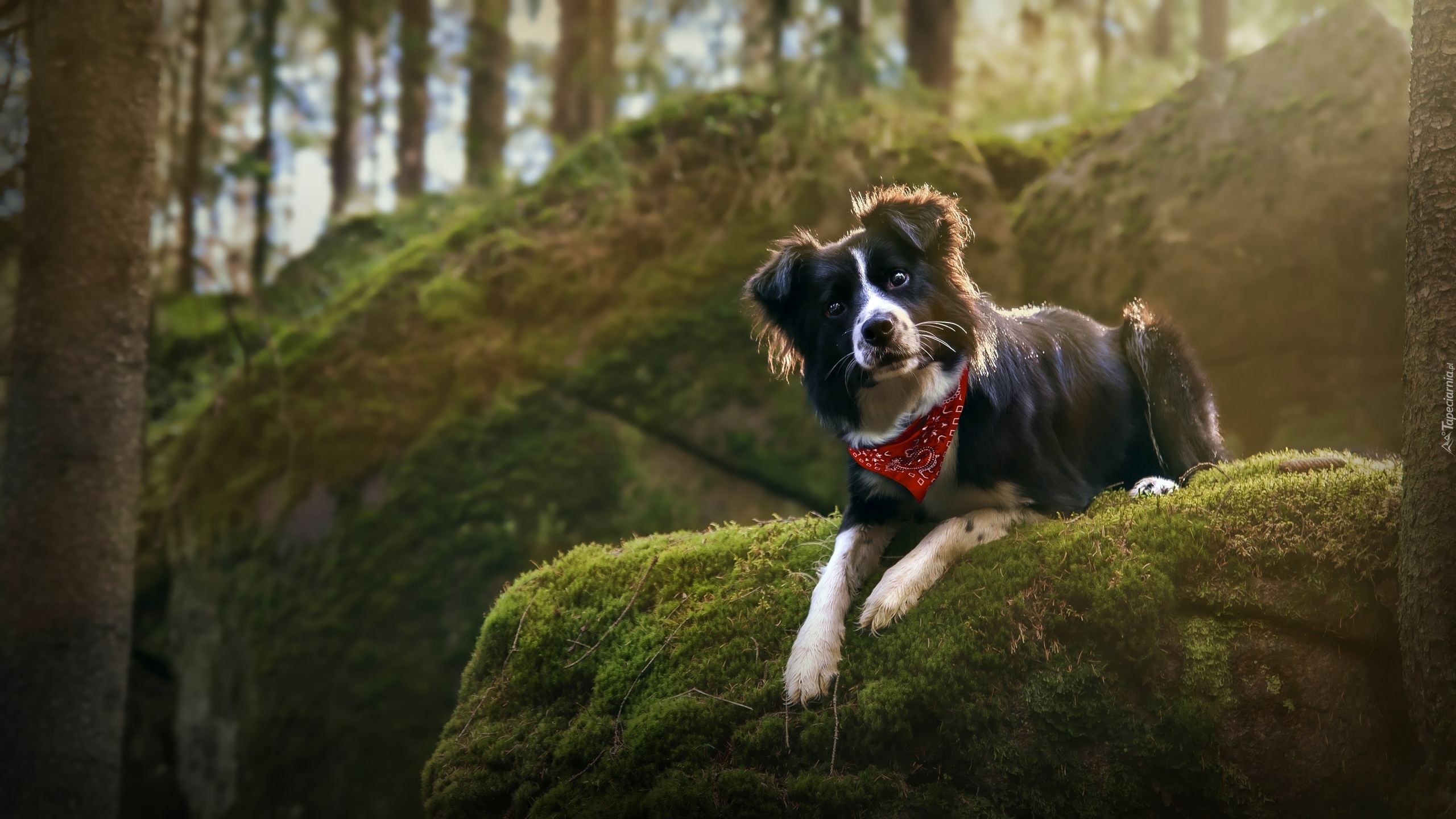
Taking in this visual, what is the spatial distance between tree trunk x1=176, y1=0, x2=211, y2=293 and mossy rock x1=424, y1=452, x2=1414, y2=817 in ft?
15.7

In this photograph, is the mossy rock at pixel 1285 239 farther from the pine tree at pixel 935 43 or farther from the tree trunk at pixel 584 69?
the tree trunk at pixel 584 69

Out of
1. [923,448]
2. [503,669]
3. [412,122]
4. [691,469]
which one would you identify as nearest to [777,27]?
[691,469]

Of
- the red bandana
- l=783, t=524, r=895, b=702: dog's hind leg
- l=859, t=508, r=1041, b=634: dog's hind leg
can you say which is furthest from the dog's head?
l=859, t=508, r=1041, b=634: dog's hind leg

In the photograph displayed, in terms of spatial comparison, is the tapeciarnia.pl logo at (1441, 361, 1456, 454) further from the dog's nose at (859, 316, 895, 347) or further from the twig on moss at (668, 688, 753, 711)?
the twig on moss at (668, 688, 753, 711)

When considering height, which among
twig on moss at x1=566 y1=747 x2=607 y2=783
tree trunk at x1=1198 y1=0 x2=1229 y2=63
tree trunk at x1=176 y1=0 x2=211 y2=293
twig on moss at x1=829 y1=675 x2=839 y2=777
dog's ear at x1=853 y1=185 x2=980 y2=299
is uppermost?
tree trunk at x1=1198 y1=0 x2=1229 y2=63

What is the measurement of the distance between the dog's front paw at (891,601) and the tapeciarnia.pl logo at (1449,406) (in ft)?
6.11

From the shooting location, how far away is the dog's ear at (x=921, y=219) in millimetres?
3910

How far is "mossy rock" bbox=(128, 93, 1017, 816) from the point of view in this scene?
7.01 metres

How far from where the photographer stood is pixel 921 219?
12.9ft

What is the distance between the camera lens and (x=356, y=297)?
8344 mm

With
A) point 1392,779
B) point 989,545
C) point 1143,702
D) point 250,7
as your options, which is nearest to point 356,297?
point 250,7

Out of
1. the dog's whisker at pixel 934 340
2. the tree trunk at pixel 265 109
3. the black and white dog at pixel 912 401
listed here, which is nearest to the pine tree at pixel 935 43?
the tree trunk at pixel 265 109

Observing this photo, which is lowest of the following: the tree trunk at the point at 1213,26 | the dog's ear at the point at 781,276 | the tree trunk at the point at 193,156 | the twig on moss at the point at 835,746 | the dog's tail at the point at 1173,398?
the twig on moss at the point at 835,746

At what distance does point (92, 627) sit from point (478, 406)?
310 cm
